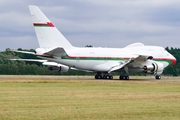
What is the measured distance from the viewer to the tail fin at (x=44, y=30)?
51969mm

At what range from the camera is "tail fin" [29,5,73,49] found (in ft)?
171

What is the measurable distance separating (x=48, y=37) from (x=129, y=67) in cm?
1105

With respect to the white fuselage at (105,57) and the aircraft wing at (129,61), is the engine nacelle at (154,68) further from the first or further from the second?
the aircraft wing at (129,61)

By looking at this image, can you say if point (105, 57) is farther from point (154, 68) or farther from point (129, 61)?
point (154, 68)

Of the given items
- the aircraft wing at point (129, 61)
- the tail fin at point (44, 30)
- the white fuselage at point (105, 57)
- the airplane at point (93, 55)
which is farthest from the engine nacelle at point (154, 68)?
the tail fin at point (44, 30)

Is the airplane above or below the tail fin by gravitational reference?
below

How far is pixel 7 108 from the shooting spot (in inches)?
818

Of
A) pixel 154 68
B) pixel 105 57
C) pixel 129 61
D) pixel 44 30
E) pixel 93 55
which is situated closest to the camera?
pixel 44 30

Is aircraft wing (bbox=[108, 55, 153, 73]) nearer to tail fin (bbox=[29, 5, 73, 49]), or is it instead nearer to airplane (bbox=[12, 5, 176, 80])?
airplane (bbox=[12, 5, 176, 80])

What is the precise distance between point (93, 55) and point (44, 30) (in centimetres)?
691

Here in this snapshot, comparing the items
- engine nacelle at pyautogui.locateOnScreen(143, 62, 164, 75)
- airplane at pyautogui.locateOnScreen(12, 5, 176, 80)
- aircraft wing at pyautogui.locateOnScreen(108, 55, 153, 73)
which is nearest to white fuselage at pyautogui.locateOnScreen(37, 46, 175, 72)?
airplane at pyautogui.locateOnScreen(12, 5, 176, 80)

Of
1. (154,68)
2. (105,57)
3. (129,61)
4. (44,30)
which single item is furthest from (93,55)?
(154,68)

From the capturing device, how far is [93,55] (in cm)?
5562

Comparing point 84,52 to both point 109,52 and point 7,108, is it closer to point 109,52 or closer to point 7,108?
point 109,52
